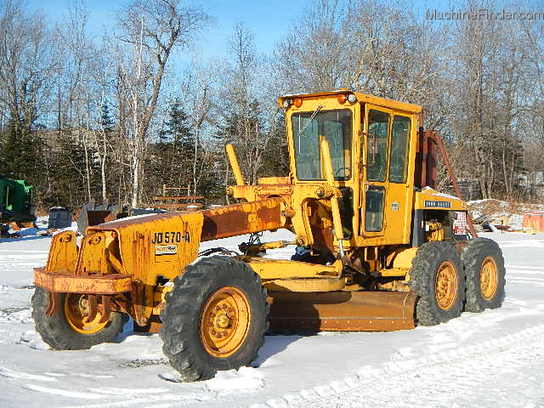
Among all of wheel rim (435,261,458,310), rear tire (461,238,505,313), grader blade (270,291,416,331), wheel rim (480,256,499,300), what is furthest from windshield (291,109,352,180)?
wheel rim (480,256,499,300)

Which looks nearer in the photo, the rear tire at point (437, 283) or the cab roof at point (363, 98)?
the cab roof at point (363, 98)

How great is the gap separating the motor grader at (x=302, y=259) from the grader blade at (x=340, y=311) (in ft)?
0.04

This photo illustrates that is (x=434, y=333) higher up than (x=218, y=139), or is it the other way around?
(x=218, y=139)

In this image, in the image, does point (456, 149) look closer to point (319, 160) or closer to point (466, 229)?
point (466, 229)

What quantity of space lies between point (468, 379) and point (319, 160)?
3.13m

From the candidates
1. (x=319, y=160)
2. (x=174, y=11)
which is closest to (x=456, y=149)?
(x=174, y=11)

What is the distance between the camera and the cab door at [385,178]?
728cm

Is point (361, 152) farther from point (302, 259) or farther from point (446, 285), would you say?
point (446, 285)

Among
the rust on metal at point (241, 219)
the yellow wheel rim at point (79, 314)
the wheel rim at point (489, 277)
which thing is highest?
the rust on metal at point (241, 219)

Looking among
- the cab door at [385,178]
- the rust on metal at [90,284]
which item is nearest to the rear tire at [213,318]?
the rust on metal at [90,284]

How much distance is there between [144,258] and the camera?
543 cm

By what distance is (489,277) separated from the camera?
8680mm

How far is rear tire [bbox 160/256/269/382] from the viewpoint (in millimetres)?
4855

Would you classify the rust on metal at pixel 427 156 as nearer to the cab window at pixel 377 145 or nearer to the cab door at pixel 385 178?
the cab door at pixel 385 178
